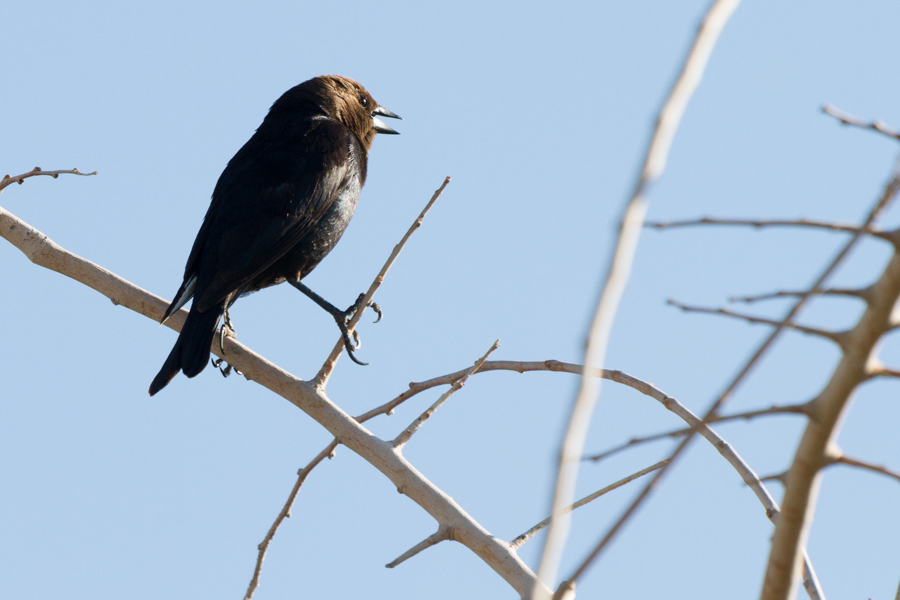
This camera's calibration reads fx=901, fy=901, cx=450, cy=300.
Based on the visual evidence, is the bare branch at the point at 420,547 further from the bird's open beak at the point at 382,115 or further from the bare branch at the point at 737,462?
the bird's open beak at the point at 382,115

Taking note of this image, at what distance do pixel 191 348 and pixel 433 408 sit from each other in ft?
4.89

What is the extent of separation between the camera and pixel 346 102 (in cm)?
543

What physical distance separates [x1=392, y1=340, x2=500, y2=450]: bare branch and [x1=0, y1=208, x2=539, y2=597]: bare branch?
39 millimetres

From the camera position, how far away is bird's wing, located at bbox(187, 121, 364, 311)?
159 inches

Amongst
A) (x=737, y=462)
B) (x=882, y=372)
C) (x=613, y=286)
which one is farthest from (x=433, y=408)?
(x=613, y=286)

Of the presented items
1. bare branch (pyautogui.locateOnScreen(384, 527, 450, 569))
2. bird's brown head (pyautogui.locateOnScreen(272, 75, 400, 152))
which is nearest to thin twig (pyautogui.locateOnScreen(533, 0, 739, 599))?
bare branch (pyautogui.locateOnScreen(384, 527, 450, 569))

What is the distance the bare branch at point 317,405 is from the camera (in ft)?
7.39

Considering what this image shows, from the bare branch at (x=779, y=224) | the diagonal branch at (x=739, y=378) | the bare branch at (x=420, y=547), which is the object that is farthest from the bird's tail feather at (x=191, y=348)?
the diagonal branch at (x=739, y=378)

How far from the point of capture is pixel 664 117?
0.72 metres

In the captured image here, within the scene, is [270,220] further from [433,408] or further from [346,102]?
[433,408]

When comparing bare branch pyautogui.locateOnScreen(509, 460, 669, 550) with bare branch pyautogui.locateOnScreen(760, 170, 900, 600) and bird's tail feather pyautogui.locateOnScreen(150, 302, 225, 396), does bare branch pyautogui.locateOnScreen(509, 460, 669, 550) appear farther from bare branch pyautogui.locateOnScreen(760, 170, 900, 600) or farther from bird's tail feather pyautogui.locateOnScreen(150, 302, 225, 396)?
bird's tail feather pyautogui.locateOnScreen(150, 302, 225, 396)

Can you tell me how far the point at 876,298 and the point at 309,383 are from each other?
6.92 ft

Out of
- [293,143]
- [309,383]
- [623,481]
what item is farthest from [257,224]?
[623,481]

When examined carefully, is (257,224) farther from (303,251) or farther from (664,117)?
(664,117)
